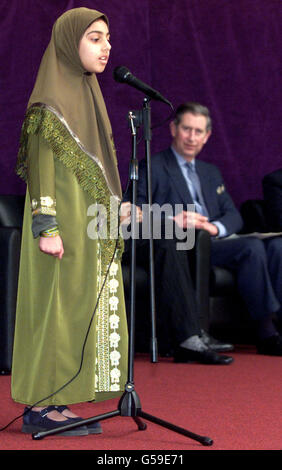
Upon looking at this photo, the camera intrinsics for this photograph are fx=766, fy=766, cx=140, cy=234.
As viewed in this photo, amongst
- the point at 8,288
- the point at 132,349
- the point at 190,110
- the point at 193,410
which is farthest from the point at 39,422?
the point at 190,110

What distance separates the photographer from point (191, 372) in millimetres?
3053

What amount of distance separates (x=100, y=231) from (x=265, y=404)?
0.79 m

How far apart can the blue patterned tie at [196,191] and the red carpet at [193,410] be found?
89 centimetres

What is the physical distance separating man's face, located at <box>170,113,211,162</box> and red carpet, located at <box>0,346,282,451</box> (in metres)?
1.14

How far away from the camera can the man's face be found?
12.7 feet

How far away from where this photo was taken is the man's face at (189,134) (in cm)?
388

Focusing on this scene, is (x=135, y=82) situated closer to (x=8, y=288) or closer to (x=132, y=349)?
(x=132, y=349)

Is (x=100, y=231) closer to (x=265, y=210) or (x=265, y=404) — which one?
(x=265, y=404)

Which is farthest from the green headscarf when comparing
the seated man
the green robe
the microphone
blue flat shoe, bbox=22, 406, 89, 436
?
the seated man

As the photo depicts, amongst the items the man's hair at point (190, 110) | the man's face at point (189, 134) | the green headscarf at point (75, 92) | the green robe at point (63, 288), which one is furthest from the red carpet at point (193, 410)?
the man's hair at point (190, 110)

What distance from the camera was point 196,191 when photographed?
13.0 feet

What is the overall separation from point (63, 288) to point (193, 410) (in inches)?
23.6

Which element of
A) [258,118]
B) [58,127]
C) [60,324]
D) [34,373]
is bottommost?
[34,373]
